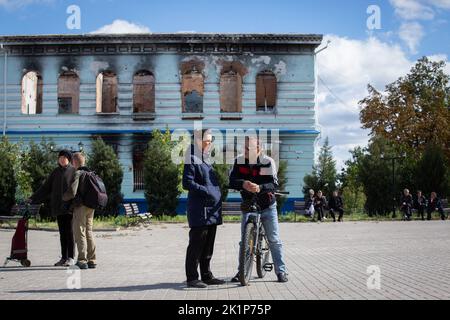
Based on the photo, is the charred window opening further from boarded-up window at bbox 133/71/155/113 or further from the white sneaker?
the white sneaker

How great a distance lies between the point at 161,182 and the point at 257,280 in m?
21.0

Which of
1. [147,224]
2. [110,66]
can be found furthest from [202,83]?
[147,224]

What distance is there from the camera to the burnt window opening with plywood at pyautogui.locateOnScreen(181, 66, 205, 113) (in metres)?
37.1

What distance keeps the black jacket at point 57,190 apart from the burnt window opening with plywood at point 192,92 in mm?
25331

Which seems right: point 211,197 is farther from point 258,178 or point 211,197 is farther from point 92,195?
point 92,195

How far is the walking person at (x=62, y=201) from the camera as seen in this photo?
1134cm

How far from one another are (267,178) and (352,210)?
96.8 ft

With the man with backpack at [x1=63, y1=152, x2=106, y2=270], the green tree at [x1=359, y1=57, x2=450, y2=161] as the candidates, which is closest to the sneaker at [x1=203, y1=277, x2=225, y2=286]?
the man with backpack at [x1=63, y1=152, x2=106, y2=270]

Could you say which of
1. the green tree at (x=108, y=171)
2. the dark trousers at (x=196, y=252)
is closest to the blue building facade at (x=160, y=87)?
the green tree at (x=108, y=171)

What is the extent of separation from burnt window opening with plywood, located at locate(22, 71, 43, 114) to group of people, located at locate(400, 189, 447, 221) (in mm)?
21556

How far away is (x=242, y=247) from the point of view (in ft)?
28.5

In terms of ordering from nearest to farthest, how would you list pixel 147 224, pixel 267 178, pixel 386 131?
pixel 267 178, pixel 147 224, pixel 386 131

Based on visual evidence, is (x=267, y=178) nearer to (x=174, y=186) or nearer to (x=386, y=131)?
(x=174, y=186)

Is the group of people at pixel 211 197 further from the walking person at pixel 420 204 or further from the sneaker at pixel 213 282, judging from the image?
the walking person at pixel 420 204
